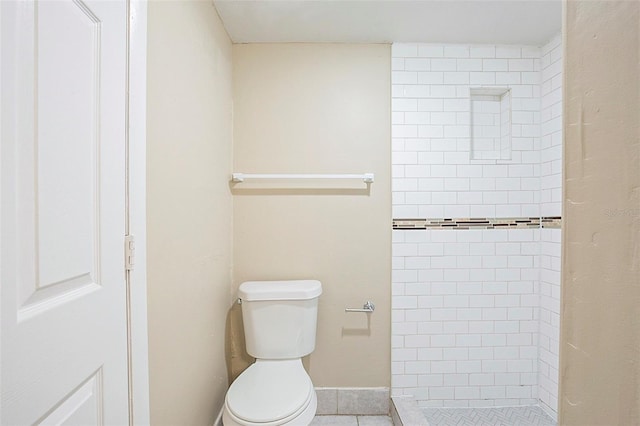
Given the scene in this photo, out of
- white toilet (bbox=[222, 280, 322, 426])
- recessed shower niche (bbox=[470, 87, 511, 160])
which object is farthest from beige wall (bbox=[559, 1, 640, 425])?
recessed shower niche (bbox=[470, 87, 511, 160])

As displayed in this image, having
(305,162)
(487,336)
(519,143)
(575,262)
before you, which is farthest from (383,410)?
(575,262)

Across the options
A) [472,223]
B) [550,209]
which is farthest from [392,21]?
[550,209]

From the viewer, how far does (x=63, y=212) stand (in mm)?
633

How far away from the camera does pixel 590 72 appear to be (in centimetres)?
33

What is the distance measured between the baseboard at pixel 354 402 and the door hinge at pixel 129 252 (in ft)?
5.27

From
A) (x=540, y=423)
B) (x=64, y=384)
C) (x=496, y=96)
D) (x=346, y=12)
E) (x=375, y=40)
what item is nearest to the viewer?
(x=64, y=384)

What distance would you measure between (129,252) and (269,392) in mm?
1009

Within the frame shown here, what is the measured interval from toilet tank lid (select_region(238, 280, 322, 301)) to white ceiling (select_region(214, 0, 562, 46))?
4.82ft

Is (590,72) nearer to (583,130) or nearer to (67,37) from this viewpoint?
(583,130)

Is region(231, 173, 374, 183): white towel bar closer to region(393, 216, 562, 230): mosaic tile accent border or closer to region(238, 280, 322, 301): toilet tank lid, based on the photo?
Answer: region(393, 216, 562, 230): mosaic tile accent border

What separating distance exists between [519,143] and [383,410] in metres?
1.85

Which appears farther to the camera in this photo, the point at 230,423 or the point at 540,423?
the point at 540,423

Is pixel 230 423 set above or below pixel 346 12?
below

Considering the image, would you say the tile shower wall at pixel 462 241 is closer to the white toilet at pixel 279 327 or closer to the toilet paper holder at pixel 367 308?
the toilet paper holder at pixel 367 308
